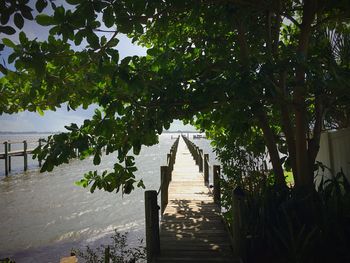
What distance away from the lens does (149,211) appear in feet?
15.5

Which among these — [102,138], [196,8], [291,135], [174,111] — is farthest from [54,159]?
[291,135]

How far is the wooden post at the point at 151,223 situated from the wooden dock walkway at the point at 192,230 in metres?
0.15

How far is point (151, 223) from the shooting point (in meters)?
4.82

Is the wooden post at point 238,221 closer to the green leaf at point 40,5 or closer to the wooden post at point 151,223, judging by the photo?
the wooden post at point 151,223

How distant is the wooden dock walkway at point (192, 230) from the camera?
4879 mm

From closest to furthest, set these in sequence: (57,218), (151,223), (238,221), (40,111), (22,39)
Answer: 1. (22,39)
2. (40,111)
3. (238,221)
4. (151,223)
5. (57,218)

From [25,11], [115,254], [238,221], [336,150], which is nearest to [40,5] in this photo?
[25,11]

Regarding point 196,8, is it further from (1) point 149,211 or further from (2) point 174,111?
(1) point 149,211

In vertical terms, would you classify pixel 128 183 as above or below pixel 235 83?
A: below

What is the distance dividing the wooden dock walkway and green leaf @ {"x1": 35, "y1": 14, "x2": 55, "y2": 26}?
149 inches

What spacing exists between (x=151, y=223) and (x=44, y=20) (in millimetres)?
3444

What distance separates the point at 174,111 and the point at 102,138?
93cm

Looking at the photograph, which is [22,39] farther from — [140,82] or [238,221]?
[238,221]

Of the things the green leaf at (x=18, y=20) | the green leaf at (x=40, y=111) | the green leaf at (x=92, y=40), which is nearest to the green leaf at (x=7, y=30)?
the green leaf at (x=18, y=20)
